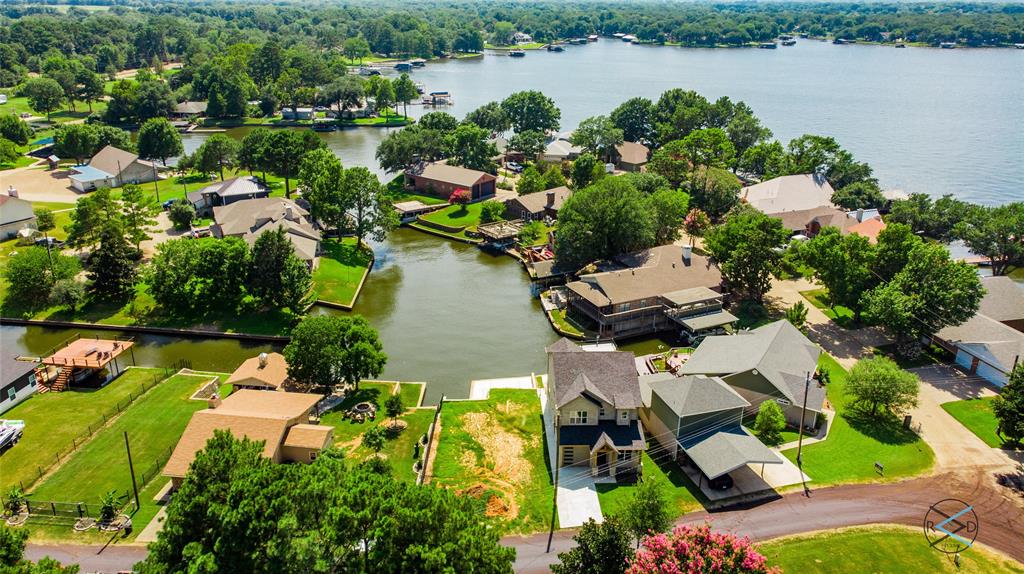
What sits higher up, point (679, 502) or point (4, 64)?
point (4, 64)

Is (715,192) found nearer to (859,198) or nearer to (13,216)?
(859,198)

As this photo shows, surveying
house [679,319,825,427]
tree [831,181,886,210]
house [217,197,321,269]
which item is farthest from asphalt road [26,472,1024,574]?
tree [831,181,886,210]

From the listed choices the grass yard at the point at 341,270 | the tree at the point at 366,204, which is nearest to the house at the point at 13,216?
the grass yard at the point at 341,270

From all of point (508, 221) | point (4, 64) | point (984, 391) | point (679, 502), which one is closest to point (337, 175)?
point (508, 221)

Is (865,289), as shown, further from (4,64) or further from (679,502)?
(4,64)

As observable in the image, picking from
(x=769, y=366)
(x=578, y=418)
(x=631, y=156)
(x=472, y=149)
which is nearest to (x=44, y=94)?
(x=472, y=149)

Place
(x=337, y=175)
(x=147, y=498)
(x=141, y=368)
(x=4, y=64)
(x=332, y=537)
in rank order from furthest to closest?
(x=4, y=64) < (x=337, y=175) < (x=141, y=368) < (x=147, y=498) < (x=332, y=537)
